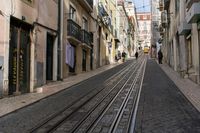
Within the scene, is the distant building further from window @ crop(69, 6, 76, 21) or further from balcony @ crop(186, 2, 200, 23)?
balcony @ crop(186, 2, 200, 23)

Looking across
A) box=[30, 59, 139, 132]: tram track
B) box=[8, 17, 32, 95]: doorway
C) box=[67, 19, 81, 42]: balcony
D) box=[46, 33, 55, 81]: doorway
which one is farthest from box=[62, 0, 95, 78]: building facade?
box=[30, 59, 139, 132]: tram track

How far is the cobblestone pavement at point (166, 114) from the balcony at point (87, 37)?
15258 mm

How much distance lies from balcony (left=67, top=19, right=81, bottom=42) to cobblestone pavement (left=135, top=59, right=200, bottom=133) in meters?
10.9

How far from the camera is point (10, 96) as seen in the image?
14086 mm

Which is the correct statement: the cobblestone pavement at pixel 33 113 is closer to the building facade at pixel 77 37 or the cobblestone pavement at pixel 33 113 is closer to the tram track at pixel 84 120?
the tram track at pixel 84 120

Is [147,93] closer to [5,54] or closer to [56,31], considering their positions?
[5,54]

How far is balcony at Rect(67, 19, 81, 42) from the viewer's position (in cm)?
2412

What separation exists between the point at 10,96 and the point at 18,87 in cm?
117

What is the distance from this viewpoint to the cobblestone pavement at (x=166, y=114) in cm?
818

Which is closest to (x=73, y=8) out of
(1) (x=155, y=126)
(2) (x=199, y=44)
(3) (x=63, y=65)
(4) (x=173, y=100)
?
(3) (x=63, y=65)

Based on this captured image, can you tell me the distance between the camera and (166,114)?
391 inches

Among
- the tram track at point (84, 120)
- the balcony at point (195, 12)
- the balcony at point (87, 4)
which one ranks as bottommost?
the tram track at point (84, 120)

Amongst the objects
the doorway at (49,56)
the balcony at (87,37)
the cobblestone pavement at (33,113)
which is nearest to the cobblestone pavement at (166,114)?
the cobblestone pavement at (33,113)

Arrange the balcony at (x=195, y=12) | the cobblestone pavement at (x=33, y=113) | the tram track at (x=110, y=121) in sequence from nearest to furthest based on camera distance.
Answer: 1. the tram track at (x=110, y=121)
2. the cobblestone pavement at (x=33, y=113)
3. the balcony at (x=195, y=12)
